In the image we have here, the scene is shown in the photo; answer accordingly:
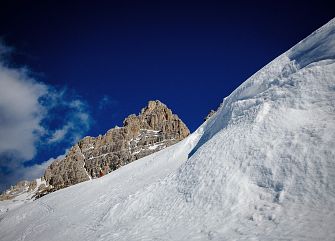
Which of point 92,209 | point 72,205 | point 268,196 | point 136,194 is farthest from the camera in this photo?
point 72,205

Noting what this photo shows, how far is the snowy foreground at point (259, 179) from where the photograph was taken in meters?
11.6

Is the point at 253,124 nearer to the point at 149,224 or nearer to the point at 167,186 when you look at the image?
the point at 167,186

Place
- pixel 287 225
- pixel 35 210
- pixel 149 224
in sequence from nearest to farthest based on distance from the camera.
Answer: pixel 287 225 < pixel 149 224 < pixel 35 210

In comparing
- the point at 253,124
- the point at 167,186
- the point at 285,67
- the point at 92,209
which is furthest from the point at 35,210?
the point at 285,67

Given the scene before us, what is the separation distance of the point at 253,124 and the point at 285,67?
17.4 ft

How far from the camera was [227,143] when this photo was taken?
19016mm

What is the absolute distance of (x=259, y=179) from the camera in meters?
14.2

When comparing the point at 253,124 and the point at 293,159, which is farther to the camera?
the point at 253,124

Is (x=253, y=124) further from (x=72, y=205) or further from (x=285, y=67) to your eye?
(x=72, y=205)

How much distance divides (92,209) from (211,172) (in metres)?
13.4

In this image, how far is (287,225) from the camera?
10711 millimetres

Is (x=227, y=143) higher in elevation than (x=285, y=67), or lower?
lower

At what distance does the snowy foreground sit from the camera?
38.0ft

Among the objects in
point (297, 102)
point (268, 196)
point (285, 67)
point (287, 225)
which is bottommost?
point (287, 225)
